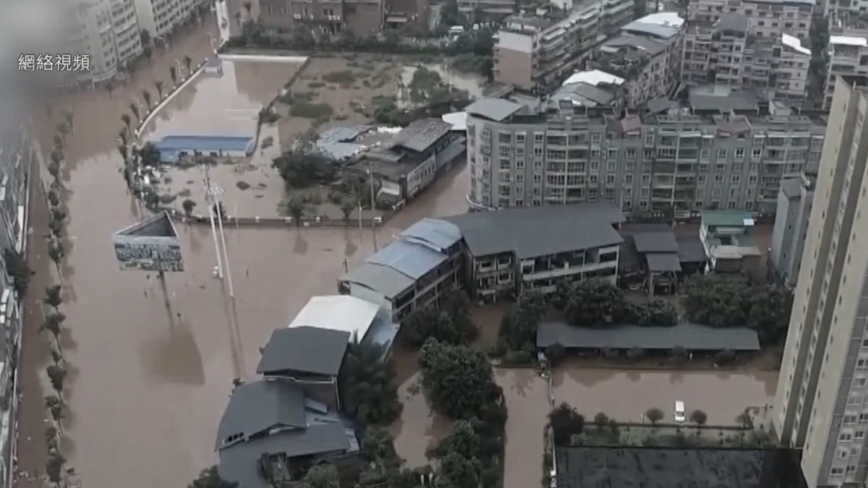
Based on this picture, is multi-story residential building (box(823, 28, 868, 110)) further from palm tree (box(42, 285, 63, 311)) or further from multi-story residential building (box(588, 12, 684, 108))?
palm tree (box(42, 285, 63, 311))

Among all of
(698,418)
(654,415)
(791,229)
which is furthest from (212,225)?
(791,229)

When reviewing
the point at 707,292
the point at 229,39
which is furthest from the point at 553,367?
the point at 229,39

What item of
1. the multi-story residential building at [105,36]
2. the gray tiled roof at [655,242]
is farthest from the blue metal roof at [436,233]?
the multi-story residential building at [105,36]

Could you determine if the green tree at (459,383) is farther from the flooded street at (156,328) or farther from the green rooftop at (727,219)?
the green rooftop at (727,219)

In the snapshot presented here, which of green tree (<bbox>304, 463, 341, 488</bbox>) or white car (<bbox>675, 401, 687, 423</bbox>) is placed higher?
green tree (<bbox>304, 463, 341, 488</bbox>)

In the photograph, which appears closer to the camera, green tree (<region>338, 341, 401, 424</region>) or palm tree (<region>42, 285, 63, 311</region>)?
green tree (<region>338, 341, 401, 424</region>)

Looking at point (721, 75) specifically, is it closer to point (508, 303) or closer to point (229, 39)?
point (508, 303)

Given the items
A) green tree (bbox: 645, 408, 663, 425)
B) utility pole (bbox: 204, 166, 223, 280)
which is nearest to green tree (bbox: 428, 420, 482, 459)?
green tree (bbox: 645, 408, 663, 425)
